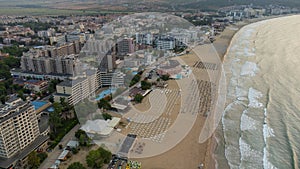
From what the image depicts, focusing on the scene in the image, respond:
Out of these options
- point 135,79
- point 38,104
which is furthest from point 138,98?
point 38,104

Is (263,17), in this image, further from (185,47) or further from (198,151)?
(198,151)

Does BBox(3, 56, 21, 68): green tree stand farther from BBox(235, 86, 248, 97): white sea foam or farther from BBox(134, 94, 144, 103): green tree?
BBox(235, 86, 248, 97): white sea foam

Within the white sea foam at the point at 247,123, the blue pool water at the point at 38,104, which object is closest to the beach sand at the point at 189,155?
the white sea foam at the point at 247,123

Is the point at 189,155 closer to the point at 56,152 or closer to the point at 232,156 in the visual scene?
the point at 232,156

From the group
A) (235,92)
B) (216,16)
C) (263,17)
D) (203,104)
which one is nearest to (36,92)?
(203,104)

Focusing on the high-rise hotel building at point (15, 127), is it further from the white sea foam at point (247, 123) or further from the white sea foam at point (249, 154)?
the white sea foam at point (247, 123)

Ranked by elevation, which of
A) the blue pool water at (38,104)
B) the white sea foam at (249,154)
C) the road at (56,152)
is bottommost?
the road at (56,152)
